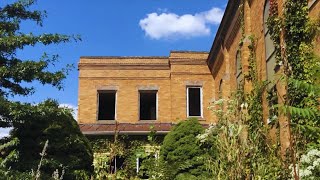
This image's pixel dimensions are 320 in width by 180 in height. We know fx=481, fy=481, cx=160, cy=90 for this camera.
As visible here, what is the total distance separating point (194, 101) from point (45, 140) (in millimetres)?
17808

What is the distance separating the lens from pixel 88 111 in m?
30.2

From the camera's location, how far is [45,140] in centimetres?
1400

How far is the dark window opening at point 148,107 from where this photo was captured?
31812 mm

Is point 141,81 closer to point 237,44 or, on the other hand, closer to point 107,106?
point 107,106

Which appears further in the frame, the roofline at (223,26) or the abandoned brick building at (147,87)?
the abandoned brick building at (147,87)

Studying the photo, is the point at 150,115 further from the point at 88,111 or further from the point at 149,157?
the point at 149,157

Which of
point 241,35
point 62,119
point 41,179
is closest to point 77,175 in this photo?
point 41,179

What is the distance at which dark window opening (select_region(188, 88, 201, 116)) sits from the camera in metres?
30.5

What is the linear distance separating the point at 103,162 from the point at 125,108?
24.1m

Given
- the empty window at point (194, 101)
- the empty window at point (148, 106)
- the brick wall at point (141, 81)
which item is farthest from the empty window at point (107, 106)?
the empty window at point (194, 101)

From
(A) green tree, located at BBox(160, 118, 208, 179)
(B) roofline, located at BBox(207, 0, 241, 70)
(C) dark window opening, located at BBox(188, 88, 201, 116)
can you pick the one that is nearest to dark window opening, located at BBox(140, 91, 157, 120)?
(C) dark window opening, located at BBox(188, 88, 201, 116)

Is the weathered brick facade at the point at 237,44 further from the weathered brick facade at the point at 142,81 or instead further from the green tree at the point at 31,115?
the green tree at the point at 31,115

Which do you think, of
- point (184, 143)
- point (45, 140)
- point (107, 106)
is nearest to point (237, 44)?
point (184, 143)

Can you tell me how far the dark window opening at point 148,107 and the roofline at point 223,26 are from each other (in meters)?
4.67
